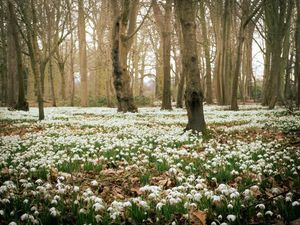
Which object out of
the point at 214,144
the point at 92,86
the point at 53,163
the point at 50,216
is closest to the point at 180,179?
the point at 50,216

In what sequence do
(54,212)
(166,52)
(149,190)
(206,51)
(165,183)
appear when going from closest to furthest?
(54,212) → (149,190) → (165,183) → (166,52) → (206,51)

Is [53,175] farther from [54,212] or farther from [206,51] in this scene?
[206,51]

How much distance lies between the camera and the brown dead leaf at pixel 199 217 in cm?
353

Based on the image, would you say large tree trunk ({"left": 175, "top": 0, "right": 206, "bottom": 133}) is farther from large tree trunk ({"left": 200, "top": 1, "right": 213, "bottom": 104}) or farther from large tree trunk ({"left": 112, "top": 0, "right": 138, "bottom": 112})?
large tree trunk ({"left": 200, "top": 1, "right": 213, "bottom": 104})

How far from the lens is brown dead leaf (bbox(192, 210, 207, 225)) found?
3533 millimetres

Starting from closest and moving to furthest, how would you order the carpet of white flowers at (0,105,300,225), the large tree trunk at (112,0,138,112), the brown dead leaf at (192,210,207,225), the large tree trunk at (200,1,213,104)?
the brown dead leaf at (192,210,207,225) → the carpet of white flowers at (0,105,300,225) → the large tree trunk at (112,0,138,112) → the large tree trunk at (200,1,213,104)

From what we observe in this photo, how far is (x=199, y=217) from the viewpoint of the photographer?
3.58 meters

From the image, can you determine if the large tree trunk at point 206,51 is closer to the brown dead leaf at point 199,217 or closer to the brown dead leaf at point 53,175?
the brown dead leaf at point 53,175

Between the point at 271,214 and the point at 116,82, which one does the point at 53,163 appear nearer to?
the point at 271,214

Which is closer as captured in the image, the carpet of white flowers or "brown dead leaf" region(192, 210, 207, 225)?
"brown dead leaf" region(192, 210, 207, 225)

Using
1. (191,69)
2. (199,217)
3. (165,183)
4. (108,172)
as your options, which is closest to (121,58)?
(191,69)

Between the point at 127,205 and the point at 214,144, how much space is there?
5.08 m

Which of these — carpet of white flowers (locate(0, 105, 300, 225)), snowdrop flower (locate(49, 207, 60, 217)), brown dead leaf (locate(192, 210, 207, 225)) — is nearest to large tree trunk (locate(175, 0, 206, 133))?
carpet of white flowers (locate(0, 105, 300, 225))

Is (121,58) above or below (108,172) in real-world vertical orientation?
above
